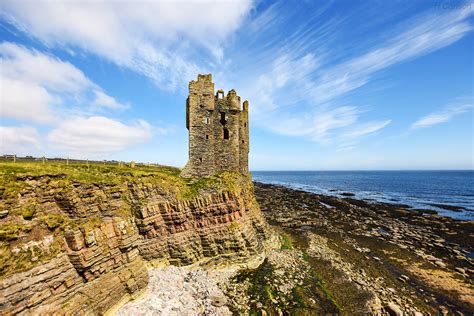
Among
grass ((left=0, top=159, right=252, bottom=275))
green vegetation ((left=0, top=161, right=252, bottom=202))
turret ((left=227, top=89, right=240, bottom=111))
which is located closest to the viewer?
grass ((left=0, top=159, right=252, bottom=275))

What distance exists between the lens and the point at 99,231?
580 inches

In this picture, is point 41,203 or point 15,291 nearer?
point 15,291

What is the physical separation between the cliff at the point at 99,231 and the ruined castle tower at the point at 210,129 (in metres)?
2.66

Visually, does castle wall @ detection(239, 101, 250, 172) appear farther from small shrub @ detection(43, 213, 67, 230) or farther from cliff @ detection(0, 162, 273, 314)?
small shrub @ detection(43, 213, 67, 230)

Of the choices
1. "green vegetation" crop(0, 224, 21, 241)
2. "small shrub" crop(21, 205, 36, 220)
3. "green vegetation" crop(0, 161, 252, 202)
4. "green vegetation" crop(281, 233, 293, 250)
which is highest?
"green vegetation" crop(0, 161, 252, 202)

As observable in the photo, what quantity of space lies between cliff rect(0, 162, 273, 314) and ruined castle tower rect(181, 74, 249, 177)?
8.73 ft

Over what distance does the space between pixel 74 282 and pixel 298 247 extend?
24.0m

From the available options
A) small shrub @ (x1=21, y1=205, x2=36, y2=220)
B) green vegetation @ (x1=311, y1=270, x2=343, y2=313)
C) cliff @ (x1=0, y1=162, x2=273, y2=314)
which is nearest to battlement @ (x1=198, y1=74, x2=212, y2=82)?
cliff @ (x1=0, y1=162, x2=273, y2=314)

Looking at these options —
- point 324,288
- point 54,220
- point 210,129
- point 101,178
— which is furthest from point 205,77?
point 324,288

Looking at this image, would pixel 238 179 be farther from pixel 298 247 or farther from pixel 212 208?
pixel 298 247

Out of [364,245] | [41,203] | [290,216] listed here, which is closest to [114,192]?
[41,203]

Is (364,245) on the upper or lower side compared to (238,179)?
lower

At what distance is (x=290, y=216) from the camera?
150ft

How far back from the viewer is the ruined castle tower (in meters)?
25.3
